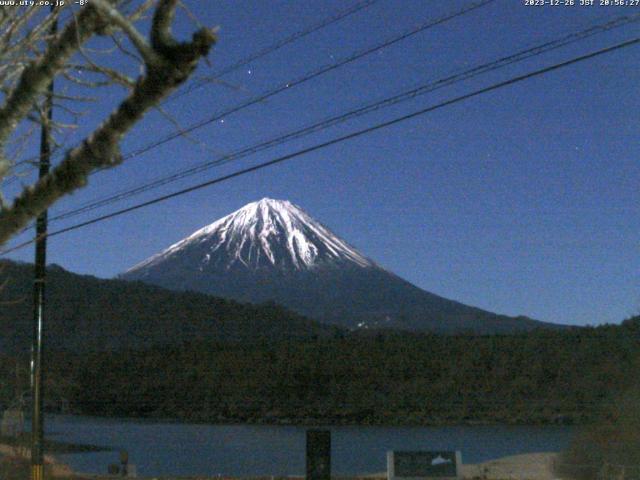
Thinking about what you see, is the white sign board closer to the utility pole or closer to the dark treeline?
the utility pole

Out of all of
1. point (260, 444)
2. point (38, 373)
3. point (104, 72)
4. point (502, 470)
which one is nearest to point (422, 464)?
point (502, 470)

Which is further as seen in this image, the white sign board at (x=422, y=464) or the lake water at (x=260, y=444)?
the lake water at (x=260, y=444)

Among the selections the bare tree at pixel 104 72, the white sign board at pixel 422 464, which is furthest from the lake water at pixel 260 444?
the bare tree at pixel 104 72

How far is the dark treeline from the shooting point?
94.2 ft

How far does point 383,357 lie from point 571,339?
7.34 m

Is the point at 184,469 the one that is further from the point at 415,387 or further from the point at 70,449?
the point at 415,387

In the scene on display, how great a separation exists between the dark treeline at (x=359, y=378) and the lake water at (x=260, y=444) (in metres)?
1.22

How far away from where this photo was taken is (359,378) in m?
34.2

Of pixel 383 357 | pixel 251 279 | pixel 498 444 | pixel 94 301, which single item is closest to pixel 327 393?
pixel 383 357

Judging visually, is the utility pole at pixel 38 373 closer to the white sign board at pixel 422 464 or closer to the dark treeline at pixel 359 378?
the white sign board at pixel 422 464

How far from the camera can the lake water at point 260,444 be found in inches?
889

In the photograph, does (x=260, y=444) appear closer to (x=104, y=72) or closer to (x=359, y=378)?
(x=359, y=378)

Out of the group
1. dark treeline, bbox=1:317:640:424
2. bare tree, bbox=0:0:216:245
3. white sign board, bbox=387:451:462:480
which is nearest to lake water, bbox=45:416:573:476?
dark treeline, bbox=1:317:640:424

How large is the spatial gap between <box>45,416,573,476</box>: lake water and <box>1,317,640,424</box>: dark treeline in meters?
1.22
